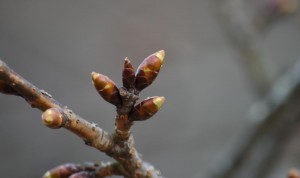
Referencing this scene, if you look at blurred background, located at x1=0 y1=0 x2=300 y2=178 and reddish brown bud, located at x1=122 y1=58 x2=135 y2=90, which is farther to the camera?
blurred background, located at x1=0 y1=0 x2=300 y2=178

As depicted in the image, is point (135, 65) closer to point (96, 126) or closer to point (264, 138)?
point (264, 138)

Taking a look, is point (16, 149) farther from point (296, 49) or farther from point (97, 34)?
point (296, 49)

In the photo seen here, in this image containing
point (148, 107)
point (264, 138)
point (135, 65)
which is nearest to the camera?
point (148, 107)

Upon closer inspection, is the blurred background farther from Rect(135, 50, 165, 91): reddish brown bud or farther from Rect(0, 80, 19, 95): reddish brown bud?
Rect(0, 80, 19, 95): reddish brown bud

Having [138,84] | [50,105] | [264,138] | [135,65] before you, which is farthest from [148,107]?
[135,65]

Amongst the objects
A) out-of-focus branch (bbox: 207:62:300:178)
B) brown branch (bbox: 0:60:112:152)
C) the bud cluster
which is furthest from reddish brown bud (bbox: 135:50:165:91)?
out-of-focus branch (bbox: 207:62:300:178)

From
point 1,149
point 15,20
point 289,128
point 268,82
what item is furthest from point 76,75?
point 289,128
